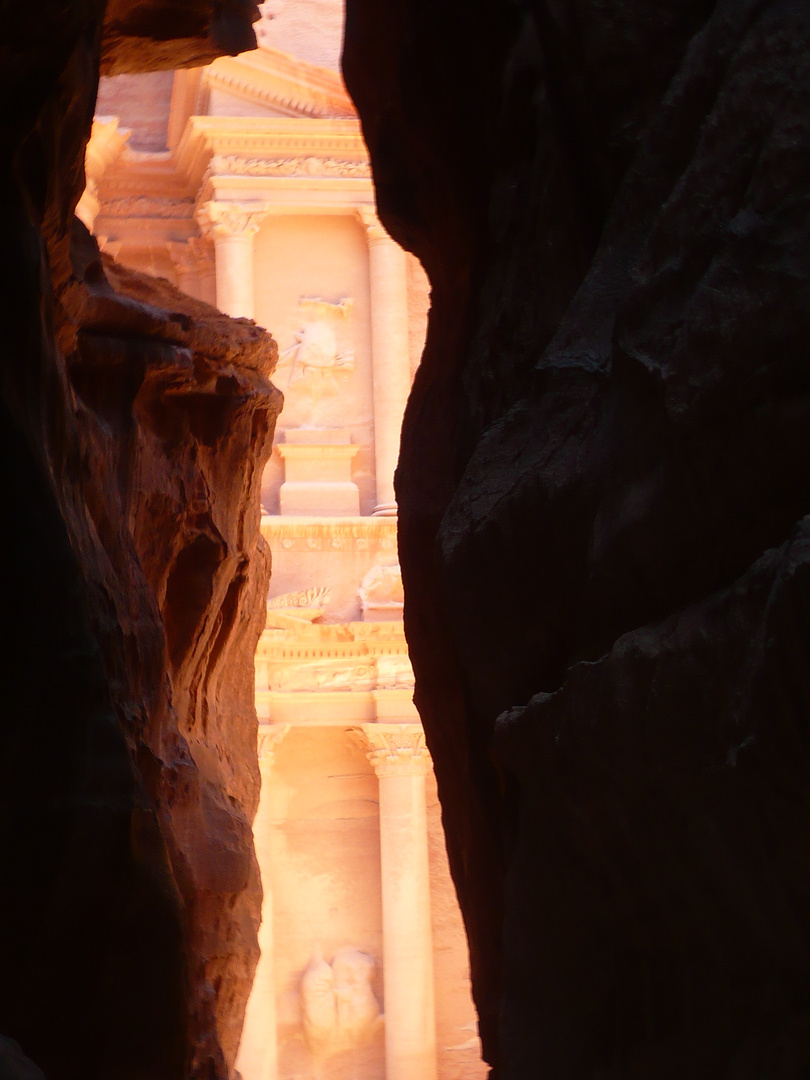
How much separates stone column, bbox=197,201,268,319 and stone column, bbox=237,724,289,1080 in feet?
15.4

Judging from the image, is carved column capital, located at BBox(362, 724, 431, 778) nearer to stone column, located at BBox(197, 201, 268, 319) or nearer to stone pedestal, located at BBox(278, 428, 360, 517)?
stone pedestal, located at BBox(278, 428, 360, 517)

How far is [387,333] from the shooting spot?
16.0 meters

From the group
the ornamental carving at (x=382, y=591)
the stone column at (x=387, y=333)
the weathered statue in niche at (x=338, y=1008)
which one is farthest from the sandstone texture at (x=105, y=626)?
the stone column at (x=387, y=333)

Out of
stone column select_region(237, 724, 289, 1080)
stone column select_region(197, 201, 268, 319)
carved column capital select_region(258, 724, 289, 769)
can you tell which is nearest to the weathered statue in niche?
stone column select_region(237, 724, 289, 1080)

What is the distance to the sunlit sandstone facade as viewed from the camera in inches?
548

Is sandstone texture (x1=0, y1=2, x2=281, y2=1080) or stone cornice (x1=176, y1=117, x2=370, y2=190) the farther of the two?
stone cornice (x1=176, y1=117, x2=370, y2=190)

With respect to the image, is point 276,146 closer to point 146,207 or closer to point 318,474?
point 146,207

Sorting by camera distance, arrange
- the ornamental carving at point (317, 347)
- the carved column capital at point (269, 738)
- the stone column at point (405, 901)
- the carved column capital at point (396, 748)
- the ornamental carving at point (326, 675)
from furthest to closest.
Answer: the ornamental carving at point (317, 347) → the ornamental carving at point (326, 675) → the carved column capital at point (396, 748) → the carved column capital at point (269, 738) → the stone column at point (405, 901)

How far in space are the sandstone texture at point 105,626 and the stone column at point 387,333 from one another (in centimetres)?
823

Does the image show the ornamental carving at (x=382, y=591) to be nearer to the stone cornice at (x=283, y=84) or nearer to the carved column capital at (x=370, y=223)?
the carved column capital at (x=370, y=223)

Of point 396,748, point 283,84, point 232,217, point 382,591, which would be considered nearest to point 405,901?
point 396,748

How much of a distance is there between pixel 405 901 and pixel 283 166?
792 centimetres

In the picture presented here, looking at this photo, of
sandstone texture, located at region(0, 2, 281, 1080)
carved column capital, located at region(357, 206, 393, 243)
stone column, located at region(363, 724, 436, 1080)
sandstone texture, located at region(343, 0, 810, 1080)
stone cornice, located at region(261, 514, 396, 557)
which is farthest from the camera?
carved column capital, located at region(357, 206, 393, 243)

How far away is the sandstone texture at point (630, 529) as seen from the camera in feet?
10.1
